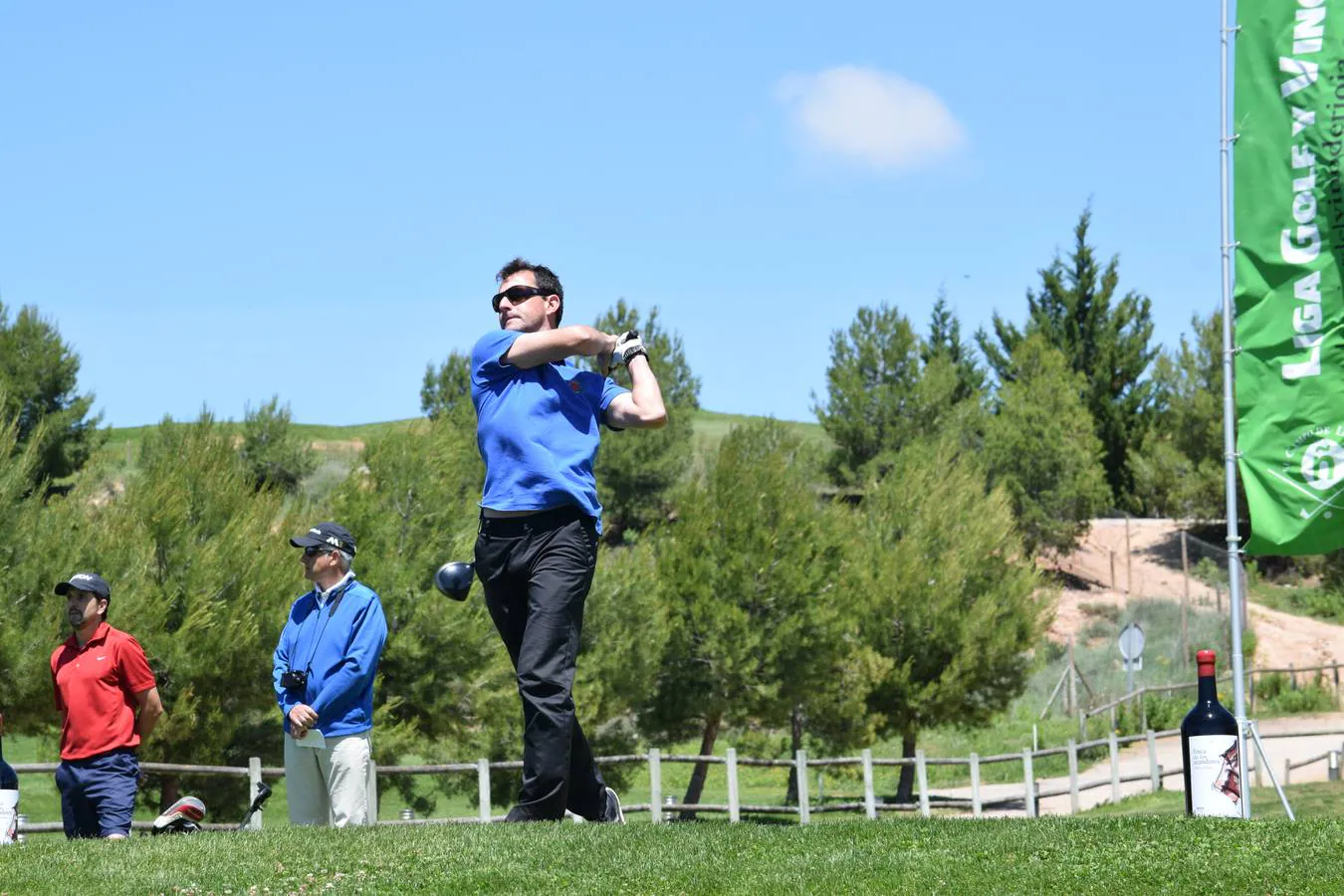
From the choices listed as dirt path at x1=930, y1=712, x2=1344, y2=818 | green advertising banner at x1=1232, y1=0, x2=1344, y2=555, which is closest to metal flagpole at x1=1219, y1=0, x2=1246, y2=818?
green advertising banner at x1=1232, y1=0, x2=1344, y2=555

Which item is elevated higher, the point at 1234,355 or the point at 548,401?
the point at 1234,355

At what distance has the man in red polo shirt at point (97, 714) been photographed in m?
9.01

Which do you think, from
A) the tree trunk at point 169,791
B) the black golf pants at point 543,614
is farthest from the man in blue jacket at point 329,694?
the tree trunk at point 169,791

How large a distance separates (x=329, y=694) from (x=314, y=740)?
23 centimetres

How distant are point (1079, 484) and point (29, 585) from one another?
47186 millimetres

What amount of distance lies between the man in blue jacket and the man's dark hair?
1.78 metres

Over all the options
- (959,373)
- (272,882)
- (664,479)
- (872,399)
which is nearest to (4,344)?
(664,479)

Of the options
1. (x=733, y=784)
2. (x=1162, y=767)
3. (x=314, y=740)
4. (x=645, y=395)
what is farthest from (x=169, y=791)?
(x=1162, y=767)

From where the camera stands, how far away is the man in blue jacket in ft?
26.6

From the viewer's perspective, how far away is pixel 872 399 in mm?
63125

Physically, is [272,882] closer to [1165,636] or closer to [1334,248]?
[1334,248]

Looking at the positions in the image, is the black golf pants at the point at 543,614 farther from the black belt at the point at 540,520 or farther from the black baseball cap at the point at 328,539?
the black baseball cap at the point at 328,539

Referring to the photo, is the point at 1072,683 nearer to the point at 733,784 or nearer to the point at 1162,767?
the point at 1162,767

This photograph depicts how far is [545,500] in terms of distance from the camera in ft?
22.9
